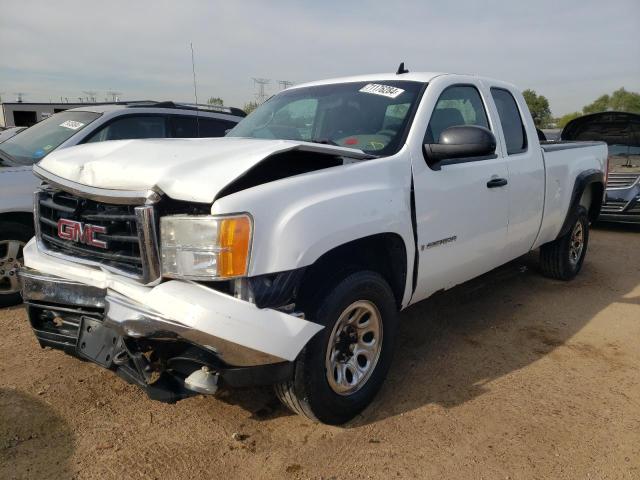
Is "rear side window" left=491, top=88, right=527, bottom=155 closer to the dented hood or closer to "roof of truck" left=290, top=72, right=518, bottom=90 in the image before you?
"roof of truck" left=290, top=72, right=518, bottom=90

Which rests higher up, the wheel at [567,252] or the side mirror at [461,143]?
the side mirror at [461,143]

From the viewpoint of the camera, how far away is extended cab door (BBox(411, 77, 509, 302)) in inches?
125

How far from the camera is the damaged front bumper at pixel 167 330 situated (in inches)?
86.1

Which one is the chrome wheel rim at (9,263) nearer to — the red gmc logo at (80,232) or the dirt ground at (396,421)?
the dirt ground at (396,421)

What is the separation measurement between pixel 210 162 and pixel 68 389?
181cm

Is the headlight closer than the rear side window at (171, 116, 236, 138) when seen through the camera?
Yes

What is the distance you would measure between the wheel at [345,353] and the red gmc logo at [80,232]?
113 centimetres

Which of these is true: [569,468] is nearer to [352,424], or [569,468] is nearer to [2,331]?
[352,424]

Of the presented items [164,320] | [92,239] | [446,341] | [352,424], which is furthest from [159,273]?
[446,341]

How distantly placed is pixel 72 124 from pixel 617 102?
65224 millimetres

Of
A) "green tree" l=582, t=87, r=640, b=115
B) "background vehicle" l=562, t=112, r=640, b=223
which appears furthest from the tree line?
"background vehicle" l=562, t=112, r=640, b=223

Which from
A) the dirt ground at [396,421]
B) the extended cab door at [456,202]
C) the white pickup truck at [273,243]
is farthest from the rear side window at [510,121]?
the dirt ground at [396,421]

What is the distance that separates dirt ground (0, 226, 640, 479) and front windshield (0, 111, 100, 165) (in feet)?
5.46

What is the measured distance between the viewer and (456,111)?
3.76 m
